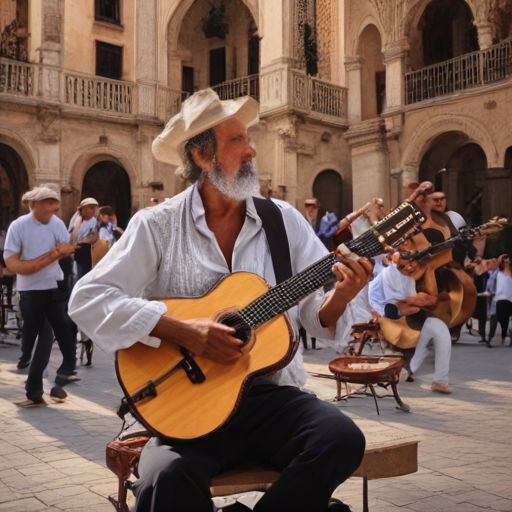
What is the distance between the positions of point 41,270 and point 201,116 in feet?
13.1

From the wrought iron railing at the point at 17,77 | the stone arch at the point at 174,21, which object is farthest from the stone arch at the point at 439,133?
the wrought iron railing at the point at 17,77

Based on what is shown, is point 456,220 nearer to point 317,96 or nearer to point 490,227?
point 490,227

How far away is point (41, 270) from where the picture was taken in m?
6.23

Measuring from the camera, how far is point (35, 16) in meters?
18.8

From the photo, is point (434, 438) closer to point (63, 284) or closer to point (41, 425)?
point (41, 425)

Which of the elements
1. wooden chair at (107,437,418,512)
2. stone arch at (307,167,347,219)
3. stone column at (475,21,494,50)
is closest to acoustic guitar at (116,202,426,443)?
wooden chair at (107,437,418,512)

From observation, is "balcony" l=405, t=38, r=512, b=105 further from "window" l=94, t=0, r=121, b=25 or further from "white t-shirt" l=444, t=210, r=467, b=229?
"window" l=94, t=0, r=121, b=25

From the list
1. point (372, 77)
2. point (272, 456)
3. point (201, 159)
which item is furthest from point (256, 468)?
point (372, 77)

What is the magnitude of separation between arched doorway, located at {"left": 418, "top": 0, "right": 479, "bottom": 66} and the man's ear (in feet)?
55.2

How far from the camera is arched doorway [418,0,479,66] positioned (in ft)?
60.0

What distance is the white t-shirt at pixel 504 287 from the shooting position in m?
10.5

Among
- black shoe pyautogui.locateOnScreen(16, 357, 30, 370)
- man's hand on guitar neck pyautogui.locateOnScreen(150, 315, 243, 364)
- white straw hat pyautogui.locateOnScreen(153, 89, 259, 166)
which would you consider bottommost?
black shoe pyautogui.locateOnScreen(16, 357, 30, 370)

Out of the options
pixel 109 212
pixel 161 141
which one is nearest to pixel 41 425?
pixel 161 141

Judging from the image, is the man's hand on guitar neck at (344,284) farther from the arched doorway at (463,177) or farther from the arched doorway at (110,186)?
the arched doorway at (110,186)
